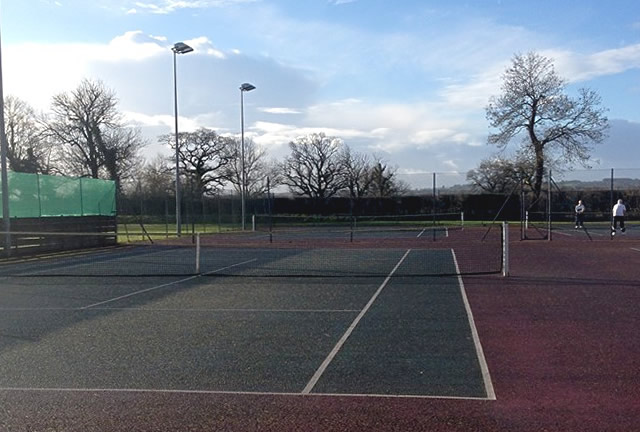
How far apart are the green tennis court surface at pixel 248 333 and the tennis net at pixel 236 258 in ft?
1.72

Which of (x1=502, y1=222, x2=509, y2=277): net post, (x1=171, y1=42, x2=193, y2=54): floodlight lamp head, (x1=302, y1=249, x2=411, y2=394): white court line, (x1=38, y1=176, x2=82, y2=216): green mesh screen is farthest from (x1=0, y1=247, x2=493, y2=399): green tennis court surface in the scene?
(x1=171, y1=42, x2=193, y2=54): floodlight lamp head

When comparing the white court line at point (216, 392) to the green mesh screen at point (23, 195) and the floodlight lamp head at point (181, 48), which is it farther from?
the floodlight lamp head at point (181, 48)

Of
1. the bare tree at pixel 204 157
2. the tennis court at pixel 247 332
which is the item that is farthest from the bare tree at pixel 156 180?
the tennis court at pixel 247 332

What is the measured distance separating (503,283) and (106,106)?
52.2 meters

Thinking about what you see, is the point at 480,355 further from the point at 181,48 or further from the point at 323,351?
the point at 181,48

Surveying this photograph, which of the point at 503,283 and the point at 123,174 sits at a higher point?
the point at 123,174

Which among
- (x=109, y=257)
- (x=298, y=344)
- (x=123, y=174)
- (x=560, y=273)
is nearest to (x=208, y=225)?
(x=123, y=174)

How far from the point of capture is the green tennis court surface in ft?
21.9

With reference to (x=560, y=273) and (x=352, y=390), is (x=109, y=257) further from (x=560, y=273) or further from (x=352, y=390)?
(x=352, y=390)

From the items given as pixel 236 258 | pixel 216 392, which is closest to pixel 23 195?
pixel 236 258

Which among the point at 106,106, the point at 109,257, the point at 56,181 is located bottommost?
the point at 109,257

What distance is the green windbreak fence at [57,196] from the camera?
82.2 feet

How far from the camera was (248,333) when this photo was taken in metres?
9.15

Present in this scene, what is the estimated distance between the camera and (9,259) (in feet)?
74.8
